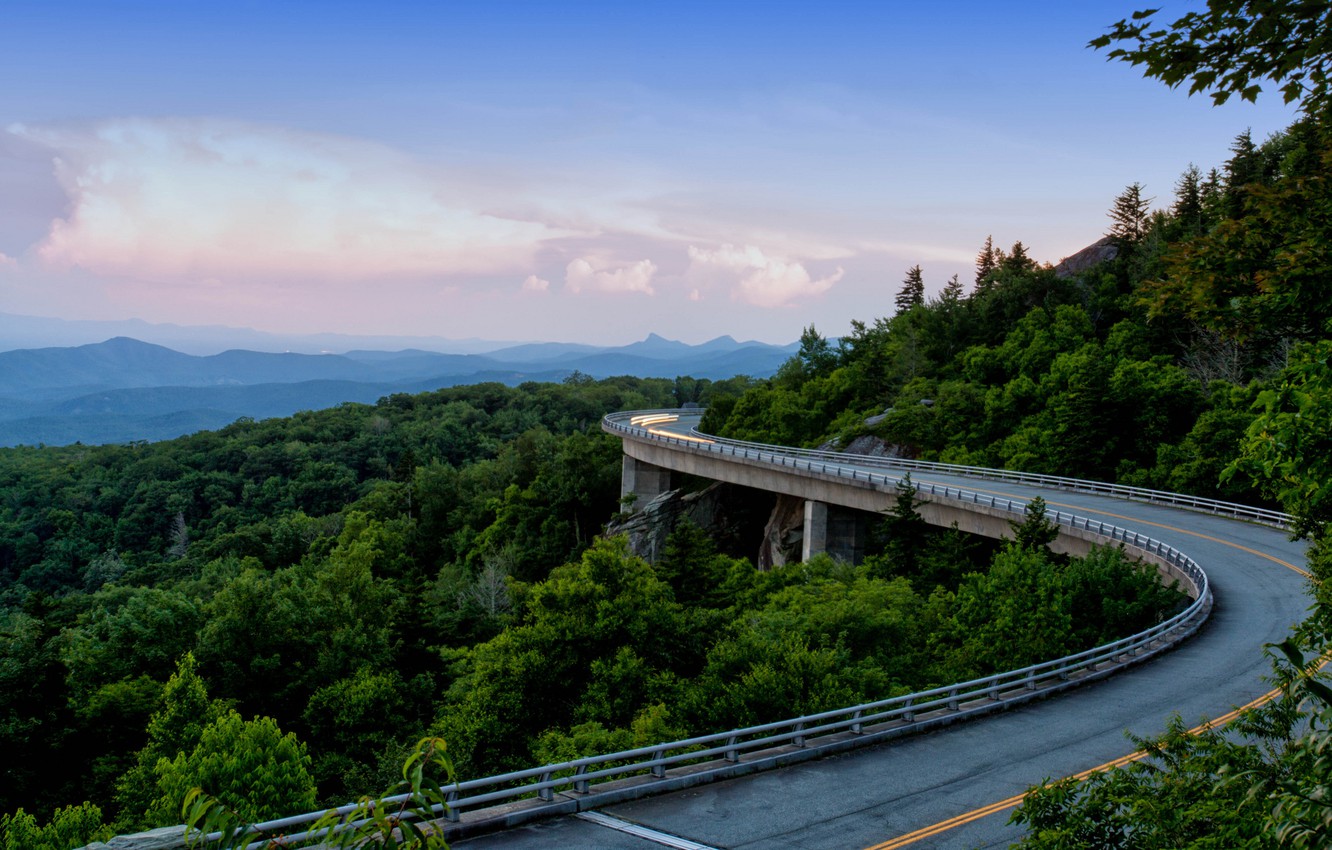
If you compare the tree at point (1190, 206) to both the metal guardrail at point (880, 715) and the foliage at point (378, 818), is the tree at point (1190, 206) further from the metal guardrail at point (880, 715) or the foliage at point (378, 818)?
the foliage at point (378, 818)

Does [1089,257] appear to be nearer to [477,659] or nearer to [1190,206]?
[1190,206]

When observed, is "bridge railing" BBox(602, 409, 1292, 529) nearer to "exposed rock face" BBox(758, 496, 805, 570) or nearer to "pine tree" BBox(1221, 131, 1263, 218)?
"exposed rock face" BBox(758, 496, 805, 570)

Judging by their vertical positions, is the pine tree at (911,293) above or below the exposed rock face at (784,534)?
above

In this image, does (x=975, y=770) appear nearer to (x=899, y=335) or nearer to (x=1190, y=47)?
(x=1190, y=47)

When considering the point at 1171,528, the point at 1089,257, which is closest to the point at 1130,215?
the point at 1089,257

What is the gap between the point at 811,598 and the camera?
1357 inches

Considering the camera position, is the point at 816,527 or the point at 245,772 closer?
the point at 245,772

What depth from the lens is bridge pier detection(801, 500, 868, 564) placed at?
2180 inches

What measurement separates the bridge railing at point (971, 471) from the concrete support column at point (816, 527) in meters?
2.43

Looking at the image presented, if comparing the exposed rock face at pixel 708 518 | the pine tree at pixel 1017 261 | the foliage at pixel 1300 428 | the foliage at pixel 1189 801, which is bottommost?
the exposed rock face at pixel 708 518

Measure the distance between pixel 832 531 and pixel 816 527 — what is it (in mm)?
1090

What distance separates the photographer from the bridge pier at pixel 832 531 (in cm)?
5538

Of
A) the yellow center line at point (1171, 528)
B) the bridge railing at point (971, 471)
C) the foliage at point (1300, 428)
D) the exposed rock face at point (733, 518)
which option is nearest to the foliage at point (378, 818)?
the foliage at point (1300, 428)

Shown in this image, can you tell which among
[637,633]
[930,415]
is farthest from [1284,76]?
[930,415]
